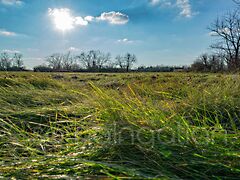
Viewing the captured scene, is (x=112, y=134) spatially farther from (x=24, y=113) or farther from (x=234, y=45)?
(x=234, y=45)

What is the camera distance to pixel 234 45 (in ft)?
94.4

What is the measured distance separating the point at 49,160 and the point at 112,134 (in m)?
0.40

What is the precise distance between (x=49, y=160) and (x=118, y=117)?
528 millimetres

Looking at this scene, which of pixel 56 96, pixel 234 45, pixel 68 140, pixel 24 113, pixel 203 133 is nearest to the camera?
pixel 203 133

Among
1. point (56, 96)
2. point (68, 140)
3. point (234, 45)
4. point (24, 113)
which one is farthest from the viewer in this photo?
point (234, 45)

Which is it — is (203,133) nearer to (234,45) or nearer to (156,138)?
(156,138)

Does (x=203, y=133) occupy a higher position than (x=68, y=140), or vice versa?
(x=203, y=133)

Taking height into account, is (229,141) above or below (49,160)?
above

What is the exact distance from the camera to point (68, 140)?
1.38 m

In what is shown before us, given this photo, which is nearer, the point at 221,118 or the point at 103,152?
the point at 103,152

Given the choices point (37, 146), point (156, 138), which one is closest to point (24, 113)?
point (37, 146)

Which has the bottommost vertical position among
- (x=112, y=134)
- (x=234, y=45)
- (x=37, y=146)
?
(x=37, y=146)

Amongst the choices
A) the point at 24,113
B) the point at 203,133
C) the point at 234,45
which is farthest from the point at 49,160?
the point at 234,45

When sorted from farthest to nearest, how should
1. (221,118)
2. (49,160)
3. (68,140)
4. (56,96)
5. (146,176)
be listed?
(56,96)
(221,118)
(68,140)
(49,160)
(146,176)
